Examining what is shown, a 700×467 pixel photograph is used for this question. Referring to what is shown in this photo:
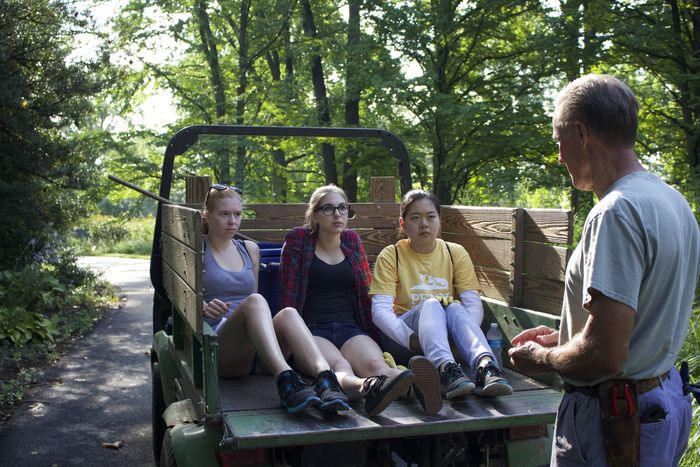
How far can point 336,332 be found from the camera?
15.2 ft

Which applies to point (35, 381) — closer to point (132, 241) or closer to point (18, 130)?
point (18, 130)

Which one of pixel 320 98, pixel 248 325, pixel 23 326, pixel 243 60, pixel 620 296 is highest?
pixel 243 60

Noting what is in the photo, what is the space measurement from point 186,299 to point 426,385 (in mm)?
1262

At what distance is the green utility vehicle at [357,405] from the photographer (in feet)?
10.9

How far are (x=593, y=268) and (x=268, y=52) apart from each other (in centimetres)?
1697

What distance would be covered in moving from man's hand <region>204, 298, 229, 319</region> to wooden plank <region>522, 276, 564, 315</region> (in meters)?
1.88

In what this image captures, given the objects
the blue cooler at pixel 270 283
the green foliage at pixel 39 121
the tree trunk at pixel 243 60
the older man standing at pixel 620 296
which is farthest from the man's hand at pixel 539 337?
the tree trunk at pixel 243 60

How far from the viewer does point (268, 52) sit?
1827cm

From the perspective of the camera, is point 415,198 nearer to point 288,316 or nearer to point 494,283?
point 494,283

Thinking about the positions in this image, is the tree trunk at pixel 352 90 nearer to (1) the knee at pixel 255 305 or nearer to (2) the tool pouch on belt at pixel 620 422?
(1) the knee at pixel 255 305

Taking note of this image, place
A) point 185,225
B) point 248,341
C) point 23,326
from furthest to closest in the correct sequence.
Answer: point 23,326 < point 248,341 < point 185,225

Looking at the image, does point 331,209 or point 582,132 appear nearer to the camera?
point 582,132

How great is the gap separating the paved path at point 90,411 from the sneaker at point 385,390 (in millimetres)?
2552

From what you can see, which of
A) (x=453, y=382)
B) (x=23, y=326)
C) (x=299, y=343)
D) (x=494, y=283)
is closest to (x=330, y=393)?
(x=299, y=343)
